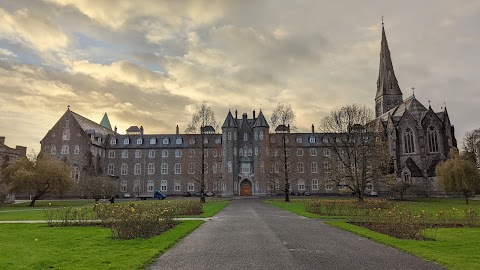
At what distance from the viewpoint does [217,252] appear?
12.6 m

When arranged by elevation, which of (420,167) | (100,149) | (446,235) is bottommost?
(446,235)

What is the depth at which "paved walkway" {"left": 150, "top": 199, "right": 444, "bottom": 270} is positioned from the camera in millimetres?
10602

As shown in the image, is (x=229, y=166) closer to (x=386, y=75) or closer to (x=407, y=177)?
(x=407, y=177)

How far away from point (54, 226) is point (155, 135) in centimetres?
6712

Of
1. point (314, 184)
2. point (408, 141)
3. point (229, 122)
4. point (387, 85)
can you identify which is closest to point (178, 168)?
point (229, 122)

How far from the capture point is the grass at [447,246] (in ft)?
36.6

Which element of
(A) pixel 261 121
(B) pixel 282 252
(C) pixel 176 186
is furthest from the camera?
(C) pixel 176 186

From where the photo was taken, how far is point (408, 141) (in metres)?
73.1

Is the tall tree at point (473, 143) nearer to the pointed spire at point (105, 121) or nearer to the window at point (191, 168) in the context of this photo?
the window at point (191, 168)

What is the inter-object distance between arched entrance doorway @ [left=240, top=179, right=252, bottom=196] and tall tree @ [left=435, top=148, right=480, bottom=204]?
127 ft

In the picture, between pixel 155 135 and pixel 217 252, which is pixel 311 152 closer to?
pixel 155 135

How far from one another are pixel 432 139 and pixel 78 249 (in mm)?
74826

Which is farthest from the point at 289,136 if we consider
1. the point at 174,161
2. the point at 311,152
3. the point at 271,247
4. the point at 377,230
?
the point at 271,247

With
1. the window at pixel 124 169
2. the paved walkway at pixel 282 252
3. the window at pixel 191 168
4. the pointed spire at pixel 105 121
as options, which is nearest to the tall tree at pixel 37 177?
the window at pixel 124 169
